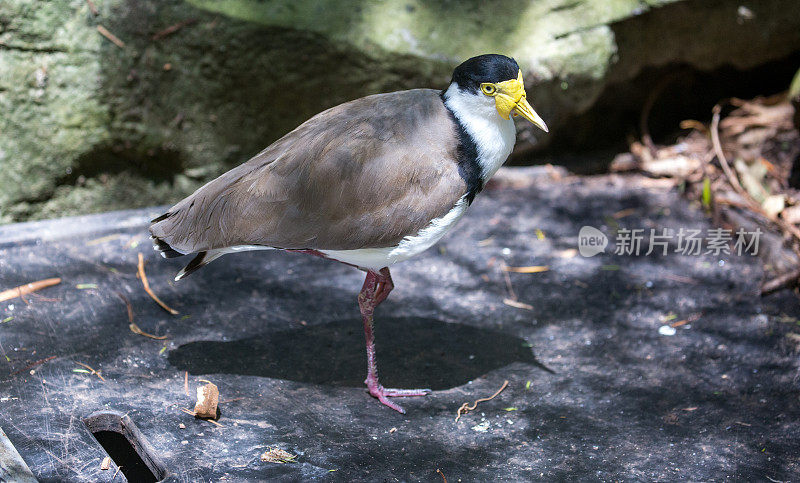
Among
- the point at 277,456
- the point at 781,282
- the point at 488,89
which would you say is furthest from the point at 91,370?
the point at 781,282

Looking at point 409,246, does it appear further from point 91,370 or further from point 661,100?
→ point 661,100

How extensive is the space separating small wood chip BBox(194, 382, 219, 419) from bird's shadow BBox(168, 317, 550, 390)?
313mm

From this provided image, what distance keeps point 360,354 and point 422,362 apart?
0.29m

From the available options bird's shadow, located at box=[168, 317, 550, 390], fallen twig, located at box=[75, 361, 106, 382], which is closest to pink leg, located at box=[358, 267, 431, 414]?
bird's shadow, located at box=[168, 317, 550, 390]

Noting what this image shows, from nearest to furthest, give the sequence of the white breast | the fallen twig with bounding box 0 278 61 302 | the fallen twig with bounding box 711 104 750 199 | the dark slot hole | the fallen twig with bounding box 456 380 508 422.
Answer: the dark slot hole, the white breast, the fallen twig with bounding box 456 380 508 422, the fallen twig with bounding box 0 278 61 302, the fallen twig with bounding box 711 104 750 199

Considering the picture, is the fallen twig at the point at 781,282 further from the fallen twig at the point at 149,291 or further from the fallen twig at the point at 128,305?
the fallen twig at the point at 128,305

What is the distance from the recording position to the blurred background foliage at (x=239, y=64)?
4.24 meters

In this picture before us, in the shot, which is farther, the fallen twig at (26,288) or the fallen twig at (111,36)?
Answer: the fallen twig at (111,36)

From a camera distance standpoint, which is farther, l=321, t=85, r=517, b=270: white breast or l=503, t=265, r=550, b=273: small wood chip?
l=503, t=265, r=550, b=273: small wood chip

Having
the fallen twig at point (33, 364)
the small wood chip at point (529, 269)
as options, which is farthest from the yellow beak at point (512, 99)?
the fallen twig at point (33, 364)

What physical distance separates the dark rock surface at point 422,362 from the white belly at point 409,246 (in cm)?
59

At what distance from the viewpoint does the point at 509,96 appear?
283cm

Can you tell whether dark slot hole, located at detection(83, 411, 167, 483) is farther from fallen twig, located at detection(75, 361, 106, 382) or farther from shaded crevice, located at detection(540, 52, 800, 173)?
shaded crevice, located at detection(540, 52, 800, 173)

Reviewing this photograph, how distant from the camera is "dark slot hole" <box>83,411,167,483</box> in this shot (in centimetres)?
261
